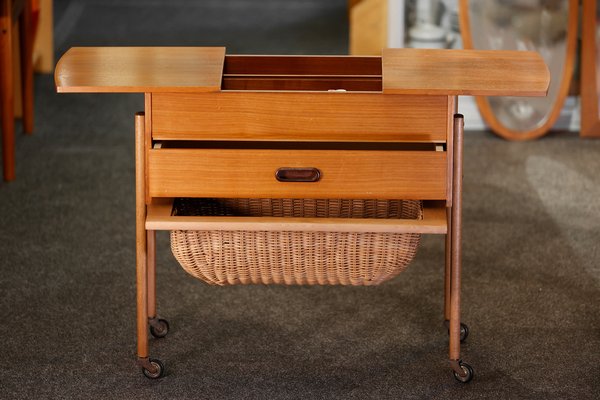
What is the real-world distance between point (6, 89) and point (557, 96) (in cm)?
231

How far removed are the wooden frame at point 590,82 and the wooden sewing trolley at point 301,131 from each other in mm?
2253

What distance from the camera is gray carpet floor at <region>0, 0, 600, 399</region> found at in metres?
2.61

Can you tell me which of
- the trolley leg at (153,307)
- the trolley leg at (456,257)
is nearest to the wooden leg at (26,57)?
the trolley leg at (153,307)

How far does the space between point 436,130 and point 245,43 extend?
3.97m

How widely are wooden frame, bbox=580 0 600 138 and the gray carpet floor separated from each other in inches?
6.4

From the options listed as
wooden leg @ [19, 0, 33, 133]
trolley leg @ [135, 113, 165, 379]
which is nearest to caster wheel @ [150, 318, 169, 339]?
trolley leg @ [135, 113, 165, 379]

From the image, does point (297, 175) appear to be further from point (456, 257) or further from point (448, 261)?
point (448, 261)

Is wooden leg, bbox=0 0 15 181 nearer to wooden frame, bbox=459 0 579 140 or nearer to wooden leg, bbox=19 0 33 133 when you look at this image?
wooden leg, bbox=19 0 33 133

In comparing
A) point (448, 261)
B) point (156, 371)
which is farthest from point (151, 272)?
point (448, 261)

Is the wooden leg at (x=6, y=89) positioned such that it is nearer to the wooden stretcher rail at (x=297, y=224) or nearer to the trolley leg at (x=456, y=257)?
the wooden stretcher rail at (x=297, y=224)

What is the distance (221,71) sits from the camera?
7.92 ft

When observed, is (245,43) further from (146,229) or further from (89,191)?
(146,229)

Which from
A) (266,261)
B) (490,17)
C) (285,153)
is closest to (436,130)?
(285,153)

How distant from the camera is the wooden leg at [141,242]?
239 cm
